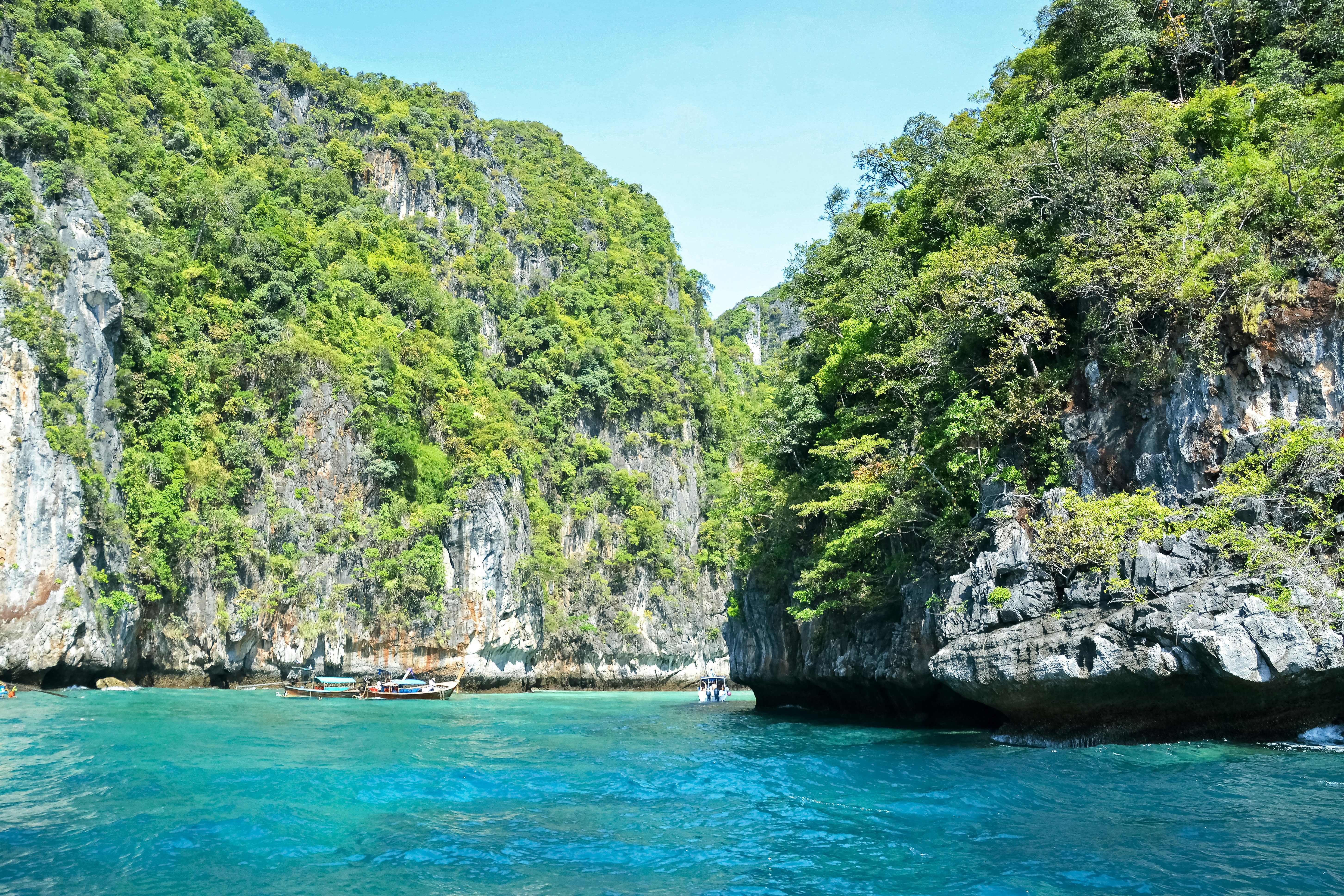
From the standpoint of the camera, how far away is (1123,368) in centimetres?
1501

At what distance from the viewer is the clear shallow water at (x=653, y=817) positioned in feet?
24.0

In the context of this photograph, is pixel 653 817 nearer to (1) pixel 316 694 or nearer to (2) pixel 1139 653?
(2) pixel 1139 653

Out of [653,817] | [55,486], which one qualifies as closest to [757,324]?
[55,486]

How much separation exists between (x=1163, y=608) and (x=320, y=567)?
3035 centimetres

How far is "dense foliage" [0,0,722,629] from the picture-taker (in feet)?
102

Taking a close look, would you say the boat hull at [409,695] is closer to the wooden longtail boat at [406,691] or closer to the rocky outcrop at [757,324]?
the wooden longtail boat at [406,691]

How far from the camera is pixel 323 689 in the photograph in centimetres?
2888

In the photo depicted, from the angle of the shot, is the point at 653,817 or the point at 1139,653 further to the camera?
the point at 1139,653

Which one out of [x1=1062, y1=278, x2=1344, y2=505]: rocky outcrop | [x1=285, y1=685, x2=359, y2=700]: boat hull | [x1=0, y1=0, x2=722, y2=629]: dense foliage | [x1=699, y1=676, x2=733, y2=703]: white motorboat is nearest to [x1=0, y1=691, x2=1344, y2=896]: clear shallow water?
[x1=1062, y1=278, x2=1344, y2=505]: rocky outcrop

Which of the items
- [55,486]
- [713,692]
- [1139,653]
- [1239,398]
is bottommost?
[713,692]

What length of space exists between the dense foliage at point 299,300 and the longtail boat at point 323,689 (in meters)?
4.32

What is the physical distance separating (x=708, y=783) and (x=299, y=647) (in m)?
25.4

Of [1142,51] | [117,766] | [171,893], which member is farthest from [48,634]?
[1142,51]

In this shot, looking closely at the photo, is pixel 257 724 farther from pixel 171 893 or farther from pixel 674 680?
pixel 674 680
